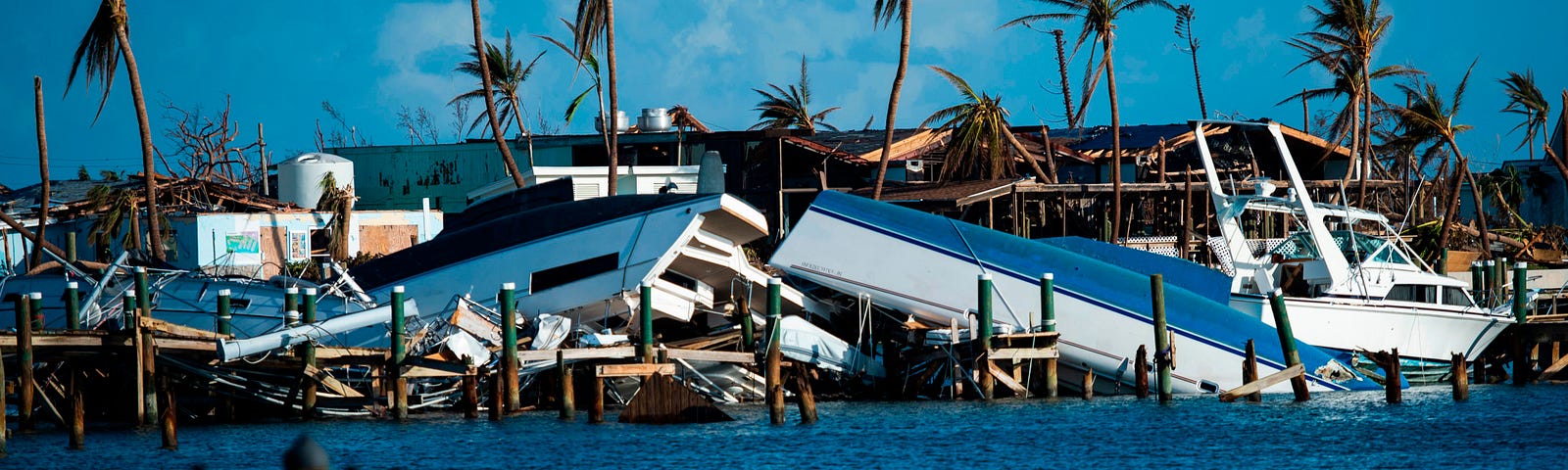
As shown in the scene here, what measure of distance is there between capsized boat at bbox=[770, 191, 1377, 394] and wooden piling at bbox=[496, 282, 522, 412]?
6.21m

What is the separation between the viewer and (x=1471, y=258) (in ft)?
141

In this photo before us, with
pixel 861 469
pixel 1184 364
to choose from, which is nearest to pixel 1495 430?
pixel 1184 364

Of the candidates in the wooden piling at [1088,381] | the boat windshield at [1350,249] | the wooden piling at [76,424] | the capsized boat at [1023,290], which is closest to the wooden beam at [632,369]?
the capsized boat at [1023,290]

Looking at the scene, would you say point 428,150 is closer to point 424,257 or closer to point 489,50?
point 489,50

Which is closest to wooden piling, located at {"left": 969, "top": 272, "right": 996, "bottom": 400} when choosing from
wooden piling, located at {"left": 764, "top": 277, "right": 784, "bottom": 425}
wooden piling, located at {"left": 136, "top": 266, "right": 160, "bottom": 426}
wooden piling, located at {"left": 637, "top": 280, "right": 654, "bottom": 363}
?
wooden piling, located at {"left": 764, "top": 277, "right": 784, "bottom": 425}

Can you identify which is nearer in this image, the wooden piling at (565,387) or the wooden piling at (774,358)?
the wooden piling at (774,358)

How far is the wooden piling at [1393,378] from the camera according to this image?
27672 millimetres

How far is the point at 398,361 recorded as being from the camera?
26.3 meters

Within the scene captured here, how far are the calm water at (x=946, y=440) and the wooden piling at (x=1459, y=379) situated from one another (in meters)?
0.55

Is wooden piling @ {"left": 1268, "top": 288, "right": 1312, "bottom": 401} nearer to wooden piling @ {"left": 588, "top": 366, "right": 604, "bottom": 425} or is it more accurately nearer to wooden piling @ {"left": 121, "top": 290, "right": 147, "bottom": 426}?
wooden piling @ {"left": 588, "top": 366, "right": 604, "bottom": 425}

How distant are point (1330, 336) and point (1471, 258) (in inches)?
547

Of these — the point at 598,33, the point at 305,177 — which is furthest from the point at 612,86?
the point at 305,177

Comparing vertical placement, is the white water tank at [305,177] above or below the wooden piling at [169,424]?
above

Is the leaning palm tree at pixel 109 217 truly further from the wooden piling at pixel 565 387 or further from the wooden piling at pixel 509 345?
the wooden piling at pixel 565 387
